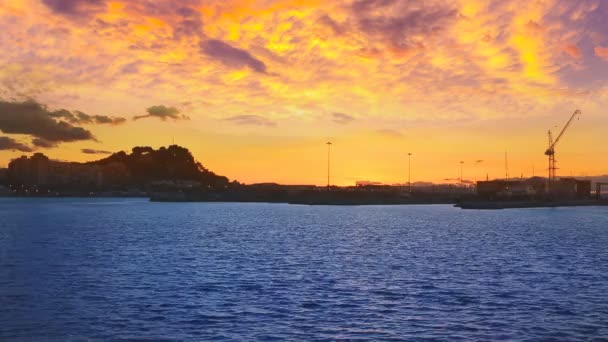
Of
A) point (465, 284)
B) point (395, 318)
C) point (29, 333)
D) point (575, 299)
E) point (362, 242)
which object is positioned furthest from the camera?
point (362, 242)

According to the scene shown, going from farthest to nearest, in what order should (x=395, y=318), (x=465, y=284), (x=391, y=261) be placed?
→ (x=391, y=261), (x=465, y=284), (x=395, y=318)

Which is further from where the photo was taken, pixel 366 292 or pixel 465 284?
pixel 465 284

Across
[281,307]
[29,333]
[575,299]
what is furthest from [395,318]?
[29,333]

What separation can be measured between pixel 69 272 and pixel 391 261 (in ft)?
111

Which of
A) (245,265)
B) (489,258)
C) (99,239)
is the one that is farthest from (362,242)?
(99,239)

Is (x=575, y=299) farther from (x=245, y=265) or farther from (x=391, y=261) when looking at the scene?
(x=245, y=265)

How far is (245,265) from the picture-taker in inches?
2466

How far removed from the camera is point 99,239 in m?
100

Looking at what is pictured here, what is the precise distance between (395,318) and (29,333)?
2060 centimetres

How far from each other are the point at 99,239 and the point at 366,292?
67560 mm

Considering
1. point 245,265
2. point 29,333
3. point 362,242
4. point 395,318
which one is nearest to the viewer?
point 29,333

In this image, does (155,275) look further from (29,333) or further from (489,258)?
(489,258)

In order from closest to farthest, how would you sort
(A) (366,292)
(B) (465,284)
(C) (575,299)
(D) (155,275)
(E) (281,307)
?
(E) (281,307)
(C) (575,299)
(A) (366,292)
(B) (465,284)
(D) (155,275)

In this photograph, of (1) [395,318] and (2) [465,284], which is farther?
(2) [465,284]
